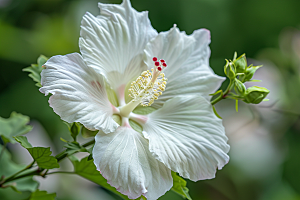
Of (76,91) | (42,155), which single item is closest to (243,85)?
(76,91)

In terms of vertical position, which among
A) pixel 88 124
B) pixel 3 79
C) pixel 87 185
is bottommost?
pixel 87 185

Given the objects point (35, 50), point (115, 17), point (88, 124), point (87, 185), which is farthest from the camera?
point (35, 50)

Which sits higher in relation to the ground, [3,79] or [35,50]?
[35,50]

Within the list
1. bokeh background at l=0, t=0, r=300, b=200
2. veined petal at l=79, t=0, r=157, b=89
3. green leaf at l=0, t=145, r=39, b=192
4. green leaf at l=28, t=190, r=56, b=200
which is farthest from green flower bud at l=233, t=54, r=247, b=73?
bokeh background at l=0, t=0, r=300, b=200

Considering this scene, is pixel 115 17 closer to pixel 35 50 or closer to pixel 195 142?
pixel 195 142

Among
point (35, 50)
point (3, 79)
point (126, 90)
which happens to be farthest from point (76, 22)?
point (126, 90)

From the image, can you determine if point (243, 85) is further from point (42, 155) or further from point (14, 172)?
point (14, 172)

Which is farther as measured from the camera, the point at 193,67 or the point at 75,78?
the point at 193,67

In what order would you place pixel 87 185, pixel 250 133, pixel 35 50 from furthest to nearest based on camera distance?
pixel 250 133, pixel 35 50, pixel 87 185
